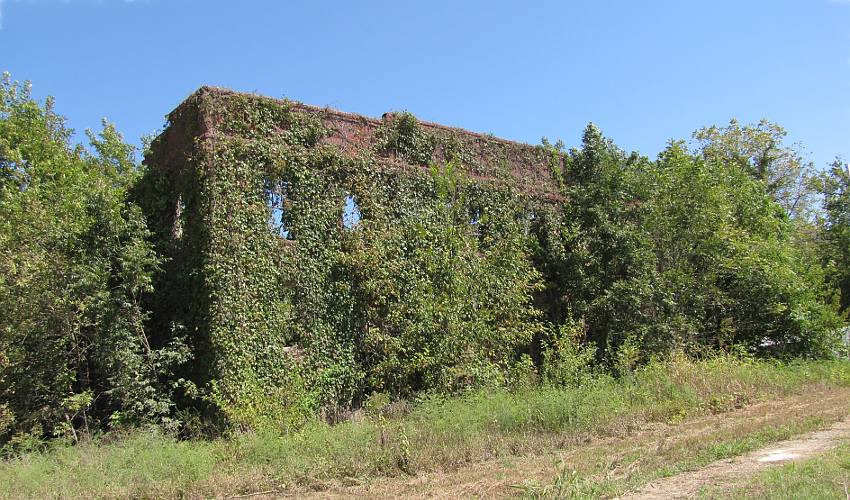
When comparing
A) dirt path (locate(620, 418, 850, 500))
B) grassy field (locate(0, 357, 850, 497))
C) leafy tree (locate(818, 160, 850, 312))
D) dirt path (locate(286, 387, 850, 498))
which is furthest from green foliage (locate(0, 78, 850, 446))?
leafy tree (locate(818, 160, 850, 312))

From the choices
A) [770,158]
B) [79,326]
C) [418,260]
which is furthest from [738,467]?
[770,158]

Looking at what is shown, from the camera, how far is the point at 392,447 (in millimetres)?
8914

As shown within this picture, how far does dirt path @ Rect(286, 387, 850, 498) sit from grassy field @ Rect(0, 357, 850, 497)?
132mm

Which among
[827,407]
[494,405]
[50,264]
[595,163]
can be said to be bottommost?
[827,407]

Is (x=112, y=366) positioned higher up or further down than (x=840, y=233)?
further down

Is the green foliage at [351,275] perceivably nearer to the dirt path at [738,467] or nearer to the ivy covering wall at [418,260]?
the ivy covering wall at [418,260]

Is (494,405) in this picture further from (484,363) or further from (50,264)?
(50,264)

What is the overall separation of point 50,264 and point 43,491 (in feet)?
14.7

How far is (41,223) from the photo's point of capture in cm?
1135

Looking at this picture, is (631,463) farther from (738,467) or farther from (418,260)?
(418,260)

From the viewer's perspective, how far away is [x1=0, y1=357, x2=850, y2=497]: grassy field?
8039mm

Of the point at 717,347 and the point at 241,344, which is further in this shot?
the point at 717,347

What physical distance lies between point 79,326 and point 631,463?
9272 mm

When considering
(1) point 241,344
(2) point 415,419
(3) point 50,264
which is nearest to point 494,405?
(2) point 415,419
